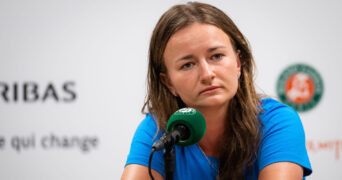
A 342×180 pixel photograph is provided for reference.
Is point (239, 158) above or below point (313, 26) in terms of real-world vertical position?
below

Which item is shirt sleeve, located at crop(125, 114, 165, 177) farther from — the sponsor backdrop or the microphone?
the sponsor backdrop

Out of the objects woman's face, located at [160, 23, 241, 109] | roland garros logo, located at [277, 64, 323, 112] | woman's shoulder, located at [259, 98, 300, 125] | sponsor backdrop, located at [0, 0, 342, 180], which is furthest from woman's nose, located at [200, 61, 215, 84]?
roland garros logo, located at [277, 64, 323, 112]

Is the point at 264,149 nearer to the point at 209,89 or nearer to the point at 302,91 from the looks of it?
the point at 209,89

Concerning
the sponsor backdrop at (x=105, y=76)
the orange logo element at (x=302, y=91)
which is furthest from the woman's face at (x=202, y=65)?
the orange logo element at (x=302, y=91)

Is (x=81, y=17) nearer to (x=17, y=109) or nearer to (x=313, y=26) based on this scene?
(x=17, y=109)

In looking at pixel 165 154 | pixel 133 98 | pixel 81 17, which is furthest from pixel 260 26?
pixel 165 154

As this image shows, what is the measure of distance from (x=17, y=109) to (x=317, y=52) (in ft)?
7.85

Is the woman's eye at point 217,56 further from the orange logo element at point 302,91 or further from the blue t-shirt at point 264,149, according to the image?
the orange logo element at point 302,91

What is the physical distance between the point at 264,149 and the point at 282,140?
0.07 m

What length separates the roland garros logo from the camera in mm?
2465

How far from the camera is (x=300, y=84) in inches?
98.2

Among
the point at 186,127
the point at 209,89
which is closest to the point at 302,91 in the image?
the point at 209,89

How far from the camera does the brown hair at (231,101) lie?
118cm

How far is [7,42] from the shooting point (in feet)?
8.34
